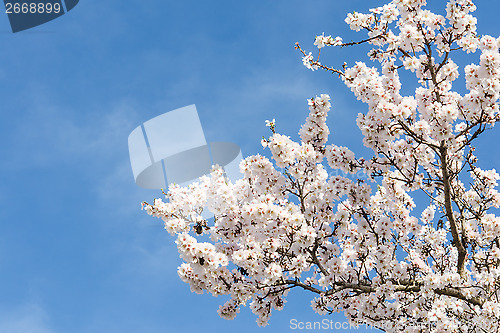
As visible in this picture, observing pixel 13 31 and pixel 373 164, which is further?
pixel 13 31

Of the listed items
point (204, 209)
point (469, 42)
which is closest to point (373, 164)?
point (469, 42)

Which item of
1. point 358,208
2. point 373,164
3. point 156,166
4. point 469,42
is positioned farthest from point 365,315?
point 156,166

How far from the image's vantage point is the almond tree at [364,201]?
7891mm

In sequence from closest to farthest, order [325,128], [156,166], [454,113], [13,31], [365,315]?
[454,113] → [325,128] → [365,315] → [13,31] → [156,166]

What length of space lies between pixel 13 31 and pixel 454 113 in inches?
433

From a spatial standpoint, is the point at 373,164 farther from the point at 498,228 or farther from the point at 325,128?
the point at 498,228

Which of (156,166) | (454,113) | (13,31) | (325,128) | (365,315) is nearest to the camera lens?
(454,113)

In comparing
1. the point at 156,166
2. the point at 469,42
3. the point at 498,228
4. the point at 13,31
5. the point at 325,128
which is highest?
the point at 13,31

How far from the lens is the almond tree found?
7891 millimetres

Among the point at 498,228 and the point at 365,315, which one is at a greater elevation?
the point at 498,228

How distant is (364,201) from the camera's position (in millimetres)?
8414

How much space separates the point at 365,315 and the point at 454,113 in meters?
4.09

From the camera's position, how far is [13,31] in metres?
12.7

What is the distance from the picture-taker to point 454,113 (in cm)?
771
